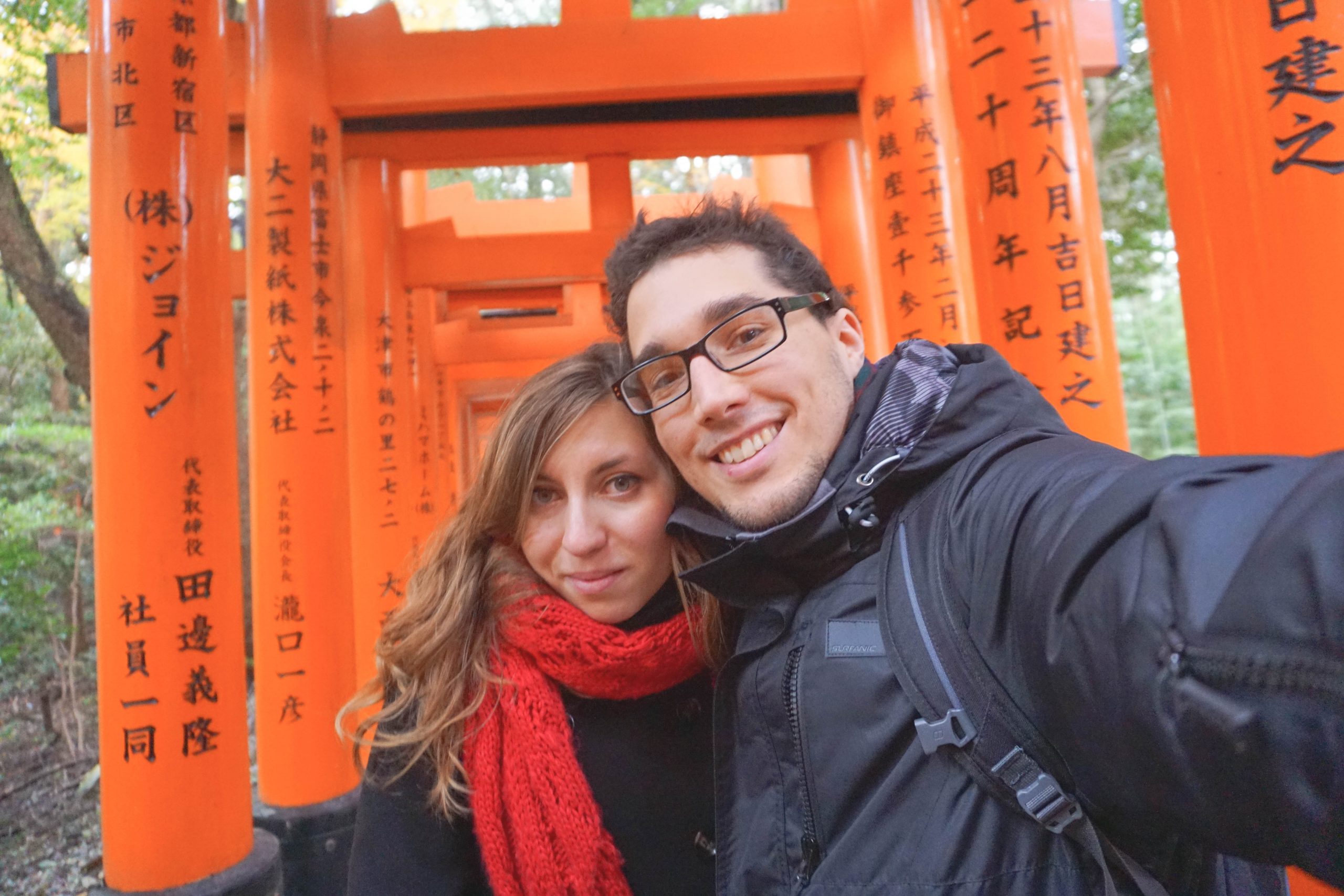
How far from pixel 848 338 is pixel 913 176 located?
258 cm

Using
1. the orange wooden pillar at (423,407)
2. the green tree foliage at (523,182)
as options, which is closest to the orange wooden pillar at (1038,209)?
the orange wooden pillar at (423,407)

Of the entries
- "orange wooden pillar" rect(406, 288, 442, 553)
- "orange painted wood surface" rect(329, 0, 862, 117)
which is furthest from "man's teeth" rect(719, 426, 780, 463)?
"orange wooden pillar" rect(406, 288, 442, 553)

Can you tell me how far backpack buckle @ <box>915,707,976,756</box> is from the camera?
80 cm

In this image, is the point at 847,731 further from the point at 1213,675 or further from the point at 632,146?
the point at 632,146

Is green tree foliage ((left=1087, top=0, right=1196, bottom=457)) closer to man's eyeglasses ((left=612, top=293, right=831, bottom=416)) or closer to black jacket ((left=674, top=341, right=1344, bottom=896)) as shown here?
man's eyeglasses ((left=612, top=293, right=831, bottom=416))

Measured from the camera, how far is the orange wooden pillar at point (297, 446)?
11.7ft

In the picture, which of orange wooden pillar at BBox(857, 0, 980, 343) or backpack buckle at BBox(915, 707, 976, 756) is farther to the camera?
orange wooden pillar at BBox(857, 0, 980, 343)

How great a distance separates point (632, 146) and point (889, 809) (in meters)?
4.95

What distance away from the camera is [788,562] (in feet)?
3.66

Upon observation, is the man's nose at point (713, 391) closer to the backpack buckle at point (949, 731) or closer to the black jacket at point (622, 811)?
the black jacket at point (622, 811)

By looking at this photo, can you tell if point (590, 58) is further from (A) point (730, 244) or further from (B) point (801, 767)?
(B) point (801, 767)

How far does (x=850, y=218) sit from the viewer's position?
17.7ft

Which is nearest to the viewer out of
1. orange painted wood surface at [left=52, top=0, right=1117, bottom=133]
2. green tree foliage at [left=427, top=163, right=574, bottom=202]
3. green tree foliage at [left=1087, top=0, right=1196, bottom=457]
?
orange painted wood surface at [left=52, top=0, right=1117, bottom=133]

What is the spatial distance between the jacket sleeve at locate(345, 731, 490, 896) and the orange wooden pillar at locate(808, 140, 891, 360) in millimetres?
4535
